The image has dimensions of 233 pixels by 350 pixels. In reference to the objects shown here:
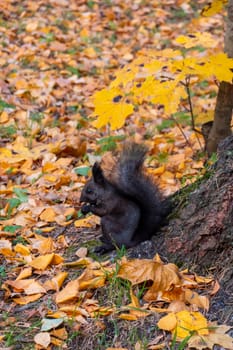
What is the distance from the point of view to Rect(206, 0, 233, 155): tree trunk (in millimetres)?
4109

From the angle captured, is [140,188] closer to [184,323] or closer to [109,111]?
[109,111]

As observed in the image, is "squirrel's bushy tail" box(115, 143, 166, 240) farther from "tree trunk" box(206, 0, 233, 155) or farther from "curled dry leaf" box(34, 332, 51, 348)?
"tree trunk" box(206, 0, 233, 155)

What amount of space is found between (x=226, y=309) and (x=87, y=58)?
205 inches

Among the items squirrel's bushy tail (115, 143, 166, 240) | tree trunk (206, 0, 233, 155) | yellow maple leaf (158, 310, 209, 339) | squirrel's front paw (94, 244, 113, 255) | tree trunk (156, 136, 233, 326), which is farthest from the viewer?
tree trunk (206, 0, 233, 155)

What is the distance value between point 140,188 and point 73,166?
1687 millimetres

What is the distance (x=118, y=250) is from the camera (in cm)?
318

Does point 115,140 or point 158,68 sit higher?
point 158,68

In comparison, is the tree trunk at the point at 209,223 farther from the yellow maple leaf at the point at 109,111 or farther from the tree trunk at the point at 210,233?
the yellow maple leaf at the point at 109,111

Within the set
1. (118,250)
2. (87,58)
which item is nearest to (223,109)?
(118,250)

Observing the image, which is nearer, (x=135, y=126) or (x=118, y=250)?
(x=118, y=250)

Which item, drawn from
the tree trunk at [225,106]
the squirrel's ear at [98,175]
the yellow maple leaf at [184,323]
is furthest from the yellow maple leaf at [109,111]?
the yellow maple leaf at [184,323]

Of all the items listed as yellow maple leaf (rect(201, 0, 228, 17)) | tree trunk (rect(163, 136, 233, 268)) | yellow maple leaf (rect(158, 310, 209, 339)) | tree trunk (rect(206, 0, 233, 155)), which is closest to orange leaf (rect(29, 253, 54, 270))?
tree trunk (rect(163, 136, 233, 268))

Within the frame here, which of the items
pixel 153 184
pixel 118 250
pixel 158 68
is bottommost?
pixel 118 250

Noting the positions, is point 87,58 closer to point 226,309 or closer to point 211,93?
point 211,93
